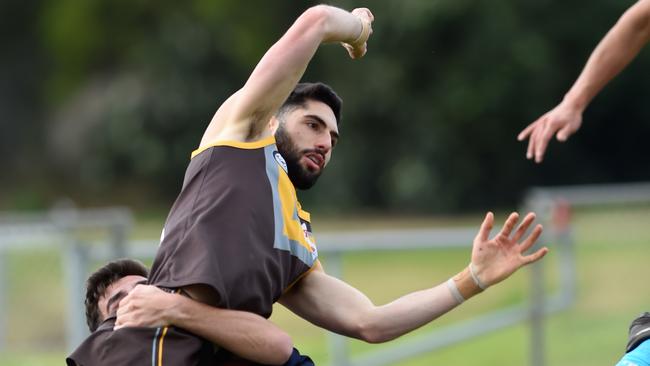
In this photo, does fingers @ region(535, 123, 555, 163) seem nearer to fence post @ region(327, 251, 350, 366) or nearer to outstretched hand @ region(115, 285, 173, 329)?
outstretched hand @ region(115, 285, 173, 329)

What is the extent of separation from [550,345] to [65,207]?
998 inches

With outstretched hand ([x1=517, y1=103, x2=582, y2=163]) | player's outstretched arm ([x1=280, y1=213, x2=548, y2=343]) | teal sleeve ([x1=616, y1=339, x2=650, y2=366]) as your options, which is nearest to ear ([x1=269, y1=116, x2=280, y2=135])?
player's outstretched arm ([x1=280, y1=213, x2=548, y2=343])

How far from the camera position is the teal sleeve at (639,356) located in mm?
4785

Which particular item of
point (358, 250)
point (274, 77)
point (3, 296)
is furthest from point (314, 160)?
point (3, 296)

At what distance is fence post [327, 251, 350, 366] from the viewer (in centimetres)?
899

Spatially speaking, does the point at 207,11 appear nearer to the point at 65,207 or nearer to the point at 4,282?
the point at 65,207

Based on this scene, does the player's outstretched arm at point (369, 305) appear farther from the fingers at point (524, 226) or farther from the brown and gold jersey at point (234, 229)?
the brown and gold jersey at point (234, 229)

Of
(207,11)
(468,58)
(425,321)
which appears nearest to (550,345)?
(425,321)

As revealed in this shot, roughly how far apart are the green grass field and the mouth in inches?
189

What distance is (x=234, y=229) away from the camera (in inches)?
175

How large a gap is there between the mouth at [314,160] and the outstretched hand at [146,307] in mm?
836

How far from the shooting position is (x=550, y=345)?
33.7ft

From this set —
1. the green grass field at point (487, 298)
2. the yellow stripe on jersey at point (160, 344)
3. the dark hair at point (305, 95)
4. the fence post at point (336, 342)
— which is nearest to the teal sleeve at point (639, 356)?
the dark hair at point (305, 95)

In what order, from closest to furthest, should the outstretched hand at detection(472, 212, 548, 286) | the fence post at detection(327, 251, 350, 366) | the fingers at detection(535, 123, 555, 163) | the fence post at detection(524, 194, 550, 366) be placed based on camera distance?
the outstretched hand at detection(472, 212, 548, 286), the fingers at detection(535, 123, 555, 163), the fence post at detection(327, 251, 350, 366), the fence post at detection(524, 194, 550, 366)
